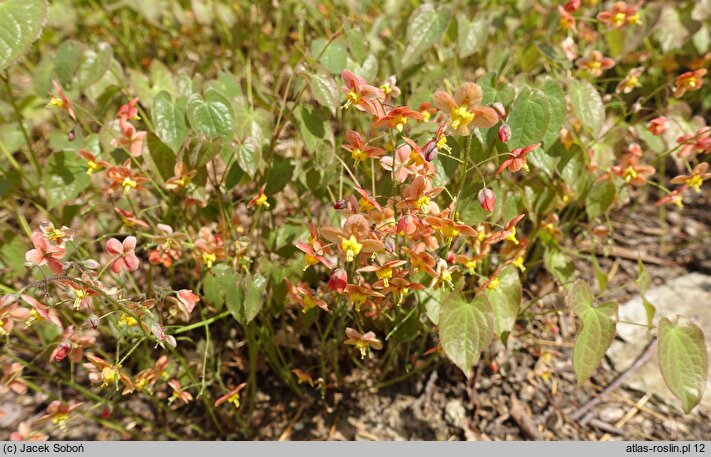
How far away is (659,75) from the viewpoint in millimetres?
2400

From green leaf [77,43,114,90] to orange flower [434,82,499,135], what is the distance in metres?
1.08

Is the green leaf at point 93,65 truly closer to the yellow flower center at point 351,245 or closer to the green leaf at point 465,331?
the yellow flower center at point 351,245

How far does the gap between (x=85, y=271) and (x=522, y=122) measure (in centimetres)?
103

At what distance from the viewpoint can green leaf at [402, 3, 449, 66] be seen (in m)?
1.62

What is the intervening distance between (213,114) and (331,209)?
0.40 meters

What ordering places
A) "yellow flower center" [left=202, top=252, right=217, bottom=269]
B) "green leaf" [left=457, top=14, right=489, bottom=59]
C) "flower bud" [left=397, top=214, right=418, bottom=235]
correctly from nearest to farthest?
"flower bud" [left=397, top=214, right=418, bottom=235]
"yellow flower center" [left=202, top=252, right=217, bottom=269]
"green leaf" [left=457, top=14, right=489, bottom=59]

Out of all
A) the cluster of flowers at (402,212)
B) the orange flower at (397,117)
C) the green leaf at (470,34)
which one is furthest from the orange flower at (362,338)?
the green leaf at (470,34)

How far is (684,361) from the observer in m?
1.29

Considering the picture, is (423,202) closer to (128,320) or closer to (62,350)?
(128,320)

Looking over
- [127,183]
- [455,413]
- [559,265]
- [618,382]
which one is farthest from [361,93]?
[618,382]

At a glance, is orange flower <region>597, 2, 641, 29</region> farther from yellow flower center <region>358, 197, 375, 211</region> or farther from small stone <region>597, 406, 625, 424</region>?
small stone <region>597, 406, 625, 424</region>

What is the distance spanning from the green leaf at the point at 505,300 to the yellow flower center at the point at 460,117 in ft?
1.76

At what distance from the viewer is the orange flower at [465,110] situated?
3.36ft

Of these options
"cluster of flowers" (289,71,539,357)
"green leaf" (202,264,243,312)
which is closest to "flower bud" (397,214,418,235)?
"cluster of flowers" (289,71,539,357)
